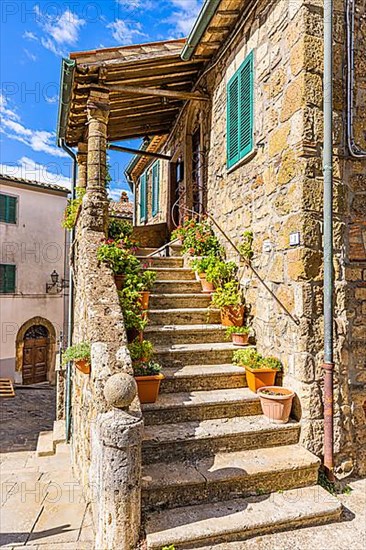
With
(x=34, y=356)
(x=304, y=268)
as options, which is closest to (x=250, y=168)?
(x=304, y=268)

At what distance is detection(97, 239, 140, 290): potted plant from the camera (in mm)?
4332

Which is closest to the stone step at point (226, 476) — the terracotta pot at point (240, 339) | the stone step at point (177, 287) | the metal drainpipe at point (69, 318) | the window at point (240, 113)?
the terracotta pot at point (240, 339)

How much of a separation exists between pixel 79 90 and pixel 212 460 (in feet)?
17.1

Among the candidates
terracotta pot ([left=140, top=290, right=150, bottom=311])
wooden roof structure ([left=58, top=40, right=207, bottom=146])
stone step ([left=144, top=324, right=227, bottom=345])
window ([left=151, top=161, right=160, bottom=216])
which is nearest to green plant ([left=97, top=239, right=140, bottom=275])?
terracotta pot ([left=140, top=290, right=150, bottom=311])

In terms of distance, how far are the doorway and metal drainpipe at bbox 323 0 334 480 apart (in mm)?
14353

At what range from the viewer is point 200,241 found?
5.70 meters

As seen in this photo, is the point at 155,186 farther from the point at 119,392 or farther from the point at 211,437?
the point at 119,392

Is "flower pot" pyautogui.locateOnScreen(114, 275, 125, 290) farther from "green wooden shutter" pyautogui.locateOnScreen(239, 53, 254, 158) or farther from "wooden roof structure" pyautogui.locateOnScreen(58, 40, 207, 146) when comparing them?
"wooden roof structure" pyautogui.locateOnScreen(58, 40, 207, 146)

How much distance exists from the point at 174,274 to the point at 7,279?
1225cm

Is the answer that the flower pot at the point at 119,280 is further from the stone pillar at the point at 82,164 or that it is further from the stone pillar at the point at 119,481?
the stone pillar at the point at 82,164

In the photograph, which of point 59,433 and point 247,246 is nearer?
point 247,246

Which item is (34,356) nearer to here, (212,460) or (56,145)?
(56,145)

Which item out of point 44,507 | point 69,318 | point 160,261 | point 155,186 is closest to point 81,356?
point 44,507

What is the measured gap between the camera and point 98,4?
5078 mm
